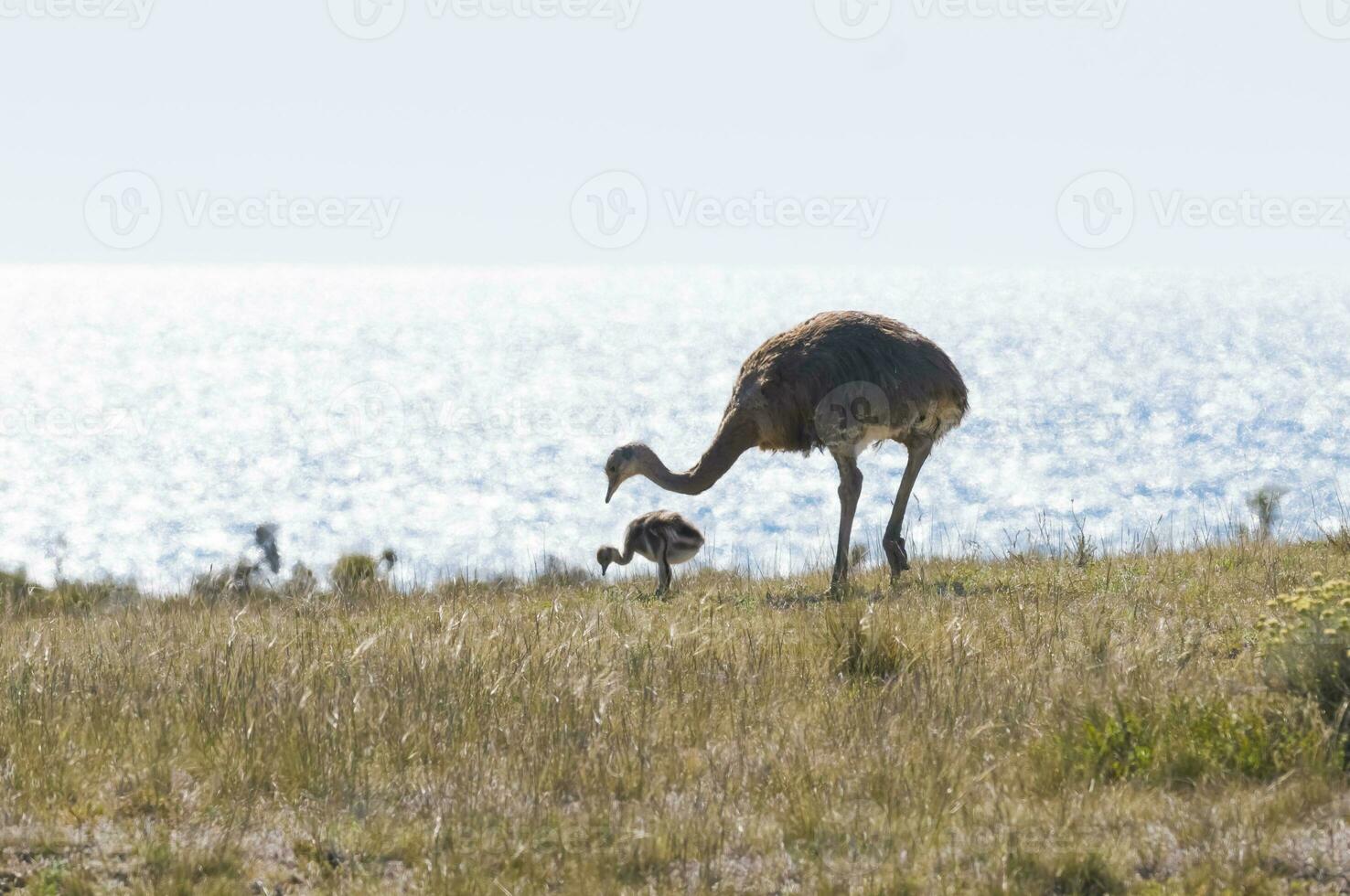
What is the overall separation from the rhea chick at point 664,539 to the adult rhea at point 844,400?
65cm

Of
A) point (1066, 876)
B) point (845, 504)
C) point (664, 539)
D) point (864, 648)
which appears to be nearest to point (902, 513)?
point (845, 504)

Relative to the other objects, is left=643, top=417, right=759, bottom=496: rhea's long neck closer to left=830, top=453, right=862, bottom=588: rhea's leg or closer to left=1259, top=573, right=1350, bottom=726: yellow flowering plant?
left=830, top=453, right=862, bottom=588: rhea's leg

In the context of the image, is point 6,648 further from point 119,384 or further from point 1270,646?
point 119,384

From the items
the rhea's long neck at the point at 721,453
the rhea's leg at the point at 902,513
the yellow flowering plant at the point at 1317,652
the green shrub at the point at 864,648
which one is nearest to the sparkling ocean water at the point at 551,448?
the rhea's leg at the point at 902,513

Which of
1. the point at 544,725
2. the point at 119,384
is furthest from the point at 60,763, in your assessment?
→ the point at 119,384

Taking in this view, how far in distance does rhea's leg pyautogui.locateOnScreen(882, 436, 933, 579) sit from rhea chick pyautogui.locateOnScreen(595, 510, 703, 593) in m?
1.83

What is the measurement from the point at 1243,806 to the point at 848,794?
1.48 m

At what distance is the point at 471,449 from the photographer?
303 feet

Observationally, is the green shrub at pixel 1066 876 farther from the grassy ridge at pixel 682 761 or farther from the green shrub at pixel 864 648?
the green shrub at pixel 864 648

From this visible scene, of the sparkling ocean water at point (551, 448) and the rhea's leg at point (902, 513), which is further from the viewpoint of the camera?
the sparkling ocean water at point (551, 448)

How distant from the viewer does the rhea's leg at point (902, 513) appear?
41.2 ft

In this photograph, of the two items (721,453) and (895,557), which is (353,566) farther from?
(895,557)

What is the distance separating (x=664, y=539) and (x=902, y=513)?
7.32 feet

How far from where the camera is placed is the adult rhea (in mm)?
11898
